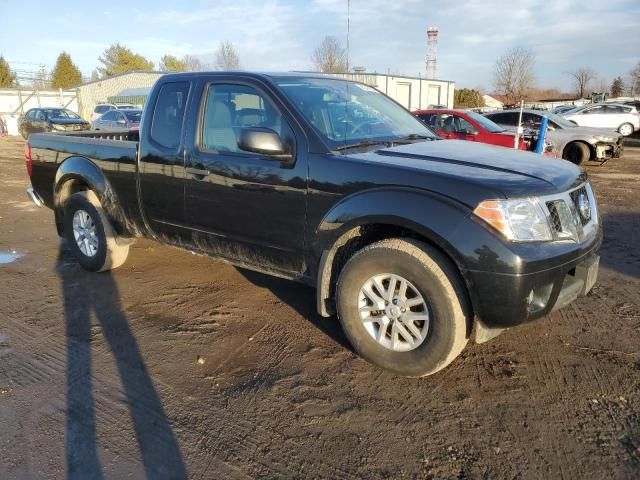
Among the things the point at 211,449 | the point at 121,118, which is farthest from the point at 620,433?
the point at 121,118

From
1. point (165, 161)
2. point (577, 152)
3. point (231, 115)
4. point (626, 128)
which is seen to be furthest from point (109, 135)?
point (626, 128)

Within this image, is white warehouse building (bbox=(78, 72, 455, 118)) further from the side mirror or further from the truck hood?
the side mirror

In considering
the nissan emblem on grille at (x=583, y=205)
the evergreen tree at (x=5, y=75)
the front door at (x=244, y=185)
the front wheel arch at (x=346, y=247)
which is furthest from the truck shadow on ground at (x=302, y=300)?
the evergreen tree at (x=5, y=75)

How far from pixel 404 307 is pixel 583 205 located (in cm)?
135

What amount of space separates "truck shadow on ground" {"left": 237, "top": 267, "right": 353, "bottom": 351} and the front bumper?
1115 millimetres

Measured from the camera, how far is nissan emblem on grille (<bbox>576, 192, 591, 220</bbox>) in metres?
3.17

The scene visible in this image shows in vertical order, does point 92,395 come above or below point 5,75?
below

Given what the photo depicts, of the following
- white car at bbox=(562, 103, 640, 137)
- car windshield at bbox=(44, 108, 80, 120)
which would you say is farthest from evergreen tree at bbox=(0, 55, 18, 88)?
white car at bbox=(562, 103, 640, 137)

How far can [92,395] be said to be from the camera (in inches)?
118

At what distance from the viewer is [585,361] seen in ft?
10.8

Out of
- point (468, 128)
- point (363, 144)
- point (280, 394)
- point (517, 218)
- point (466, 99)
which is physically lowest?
point (280, 394)

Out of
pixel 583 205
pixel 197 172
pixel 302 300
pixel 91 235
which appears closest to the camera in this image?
pixel 583 205

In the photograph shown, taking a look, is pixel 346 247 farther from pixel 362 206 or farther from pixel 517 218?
pixel 517 218

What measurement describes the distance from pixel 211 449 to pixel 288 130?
2055 mm
